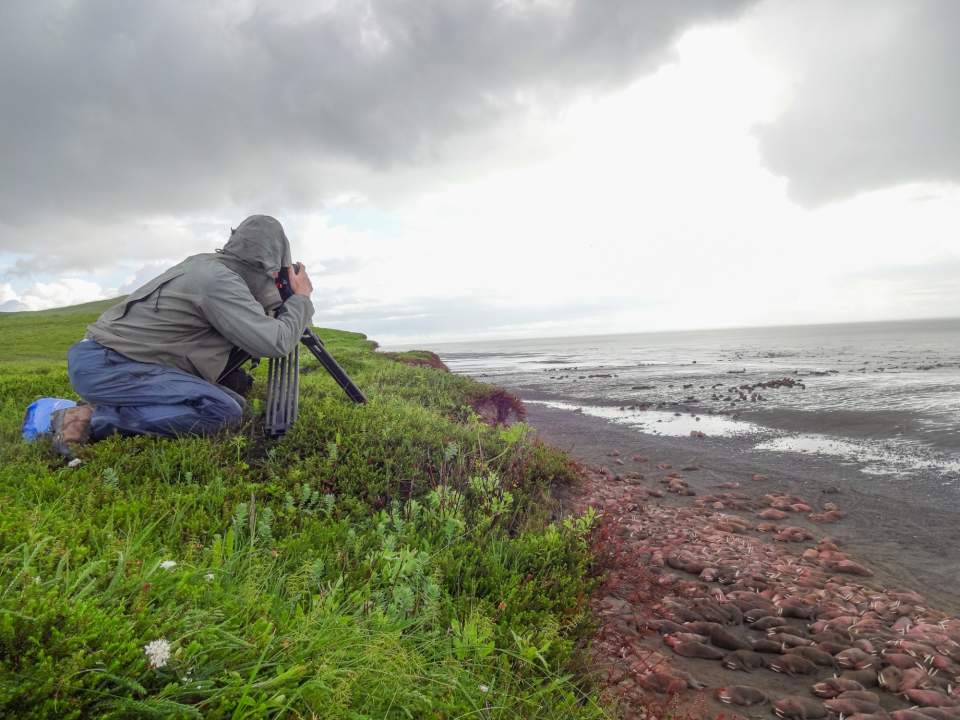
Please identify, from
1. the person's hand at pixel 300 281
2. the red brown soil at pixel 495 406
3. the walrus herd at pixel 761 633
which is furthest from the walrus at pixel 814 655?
the red brown soil at pixel 495 406

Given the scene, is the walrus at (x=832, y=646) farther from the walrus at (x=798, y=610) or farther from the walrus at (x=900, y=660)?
the walrus at (x=798, y=610)

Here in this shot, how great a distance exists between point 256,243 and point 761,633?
21.3 ft

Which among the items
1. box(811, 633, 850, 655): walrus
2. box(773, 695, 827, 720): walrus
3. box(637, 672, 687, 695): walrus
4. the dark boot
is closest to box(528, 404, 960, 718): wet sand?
box(637, 672, 687, 695): walrus

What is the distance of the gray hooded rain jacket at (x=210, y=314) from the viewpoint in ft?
17.1

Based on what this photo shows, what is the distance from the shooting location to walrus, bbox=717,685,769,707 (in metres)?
3.87

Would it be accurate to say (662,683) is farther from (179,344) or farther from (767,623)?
(179,344)

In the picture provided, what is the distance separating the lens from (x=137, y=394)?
5.28 m

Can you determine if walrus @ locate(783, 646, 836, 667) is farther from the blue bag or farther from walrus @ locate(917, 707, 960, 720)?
the blue bag

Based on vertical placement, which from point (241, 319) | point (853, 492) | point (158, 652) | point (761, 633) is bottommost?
point (853, 492)

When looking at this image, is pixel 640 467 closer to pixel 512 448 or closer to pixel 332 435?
pixel 512 448

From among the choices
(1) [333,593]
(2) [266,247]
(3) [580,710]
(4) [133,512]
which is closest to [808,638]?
(3) [580,710]

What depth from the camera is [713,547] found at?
7.13m

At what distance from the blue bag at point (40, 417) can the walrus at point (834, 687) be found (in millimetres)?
7911

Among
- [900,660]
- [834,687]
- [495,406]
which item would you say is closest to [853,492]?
[900,660]
